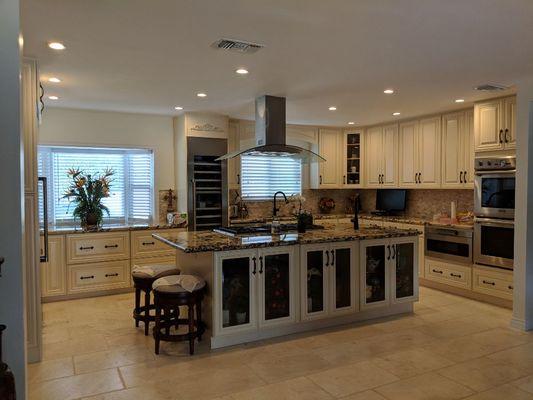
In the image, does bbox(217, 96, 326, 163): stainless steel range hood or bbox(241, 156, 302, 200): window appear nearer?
bbox(217, 96, 326, 163): stainless steel range hood

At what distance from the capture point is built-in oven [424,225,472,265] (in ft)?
16.5

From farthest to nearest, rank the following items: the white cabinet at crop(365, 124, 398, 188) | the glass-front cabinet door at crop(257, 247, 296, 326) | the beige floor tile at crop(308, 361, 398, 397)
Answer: the white cabinet at crop(365, 124, 398, 188)
the glass-front cabinet door at crop(257, 247, 296, 326)
the beige floor tile at crop(308, 361, 398, 397)

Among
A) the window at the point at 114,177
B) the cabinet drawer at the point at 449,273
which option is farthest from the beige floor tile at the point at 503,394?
the window at the point at 114,177

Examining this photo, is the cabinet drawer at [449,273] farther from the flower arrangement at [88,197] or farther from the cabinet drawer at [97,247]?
the flower arrangement at [88,197]

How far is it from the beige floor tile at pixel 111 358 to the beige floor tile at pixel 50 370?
0.19ft

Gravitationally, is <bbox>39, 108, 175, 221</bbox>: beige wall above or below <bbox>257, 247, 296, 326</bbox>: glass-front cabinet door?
above

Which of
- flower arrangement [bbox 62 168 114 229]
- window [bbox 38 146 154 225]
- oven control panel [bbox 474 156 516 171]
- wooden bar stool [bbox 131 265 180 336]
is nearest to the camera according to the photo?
wooden bar stool [bbox 131 265 180 336]

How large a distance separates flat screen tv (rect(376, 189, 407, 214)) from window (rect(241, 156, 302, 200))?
1.39 meters

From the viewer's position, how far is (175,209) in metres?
6.11

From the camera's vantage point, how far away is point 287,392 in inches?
109

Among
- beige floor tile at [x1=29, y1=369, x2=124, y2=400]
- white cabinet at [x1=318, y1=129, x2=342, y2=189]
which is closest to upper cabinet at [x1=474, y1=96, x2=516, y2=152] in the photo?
white cabinet at [x1=318, y1=129, x2=342, y2=189]

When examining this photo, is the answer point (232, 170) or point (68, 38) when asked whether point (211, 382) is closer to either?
point (68, 38)

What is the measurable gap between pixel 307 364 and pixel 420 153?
3.99 meters

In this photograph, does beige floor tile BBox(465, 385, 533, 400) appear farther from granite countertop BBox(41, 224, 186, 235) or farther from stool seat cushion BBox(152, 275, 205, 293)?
granite countertop BBox(41, 224, 186, 235)
